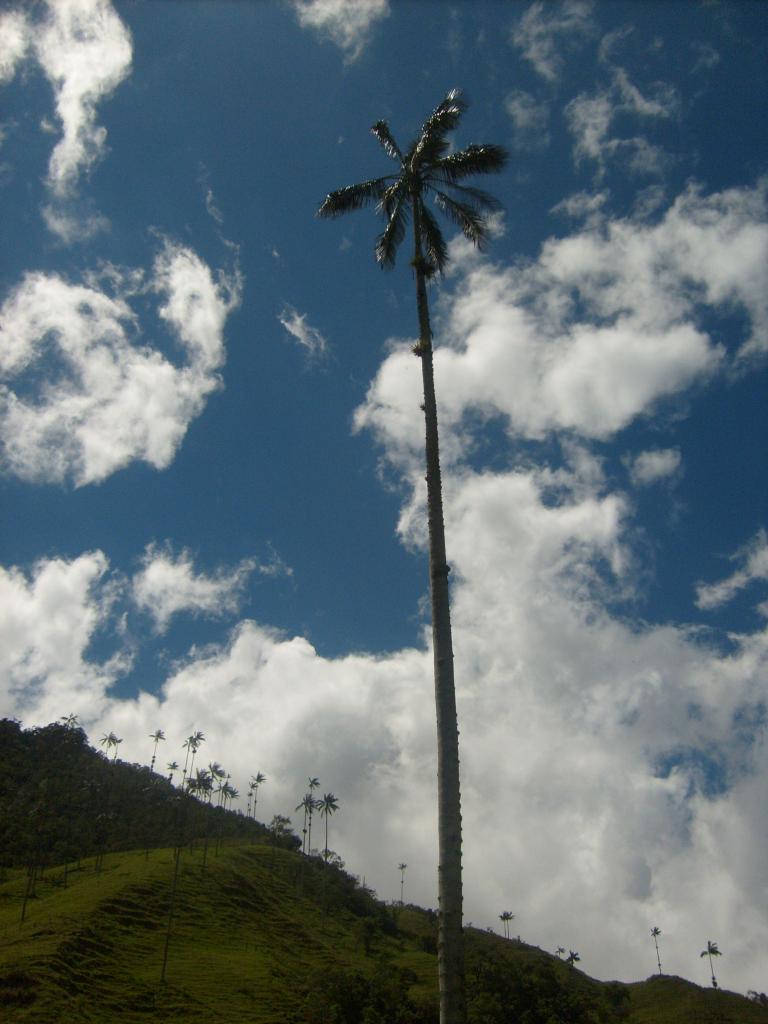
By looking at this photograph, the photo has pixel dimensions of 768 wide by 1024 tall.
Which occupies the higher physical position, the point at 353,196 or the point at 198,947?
the point at 353,196

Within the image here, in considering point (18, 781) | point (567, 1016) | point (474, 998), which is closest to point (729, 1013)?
point (567, 1016)

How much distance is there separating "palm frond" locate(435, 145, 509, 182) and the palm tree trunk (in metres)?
5.55

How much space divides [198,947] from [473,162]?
9885 cm

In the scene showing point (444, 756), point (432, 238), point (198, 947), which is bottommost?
point (444, 756)

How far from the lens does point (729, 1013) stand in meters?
133

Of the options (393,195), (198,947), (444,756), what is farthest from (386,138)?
(198,947)

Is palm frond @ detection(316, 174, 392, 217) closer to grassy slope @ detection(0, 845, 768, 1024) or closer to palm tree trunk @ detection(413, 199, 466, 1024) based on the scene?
palm tree trunk @ detection(413, 199, 466, 1024)

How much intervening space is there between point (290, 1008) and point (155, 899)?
31.8 metres

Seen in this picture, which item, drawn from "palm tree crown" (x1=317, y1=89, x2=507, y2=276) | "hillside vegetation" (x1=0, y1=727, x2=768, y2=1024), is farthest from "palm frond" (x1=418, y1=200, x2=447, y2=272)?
"hillside vegetation" (x1=0, y1=727, x2=768, y2=1024)

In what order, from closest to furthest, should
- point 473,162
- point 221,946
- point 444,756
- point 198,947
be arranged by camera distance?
point 444,756 < point 473,162 < point 198,947 < point 221,946

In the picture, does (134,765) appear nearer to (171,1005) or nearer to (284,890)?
(284,890)

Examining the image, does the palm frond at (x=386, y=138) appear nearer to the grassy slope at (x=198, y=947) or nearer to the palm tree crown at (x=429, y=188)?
the palm tree crown at (x=429, y=188)

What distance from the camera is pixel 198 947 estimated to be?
92250mm

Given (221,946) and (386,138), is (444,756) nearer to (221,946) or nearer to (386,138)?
(386,138)
